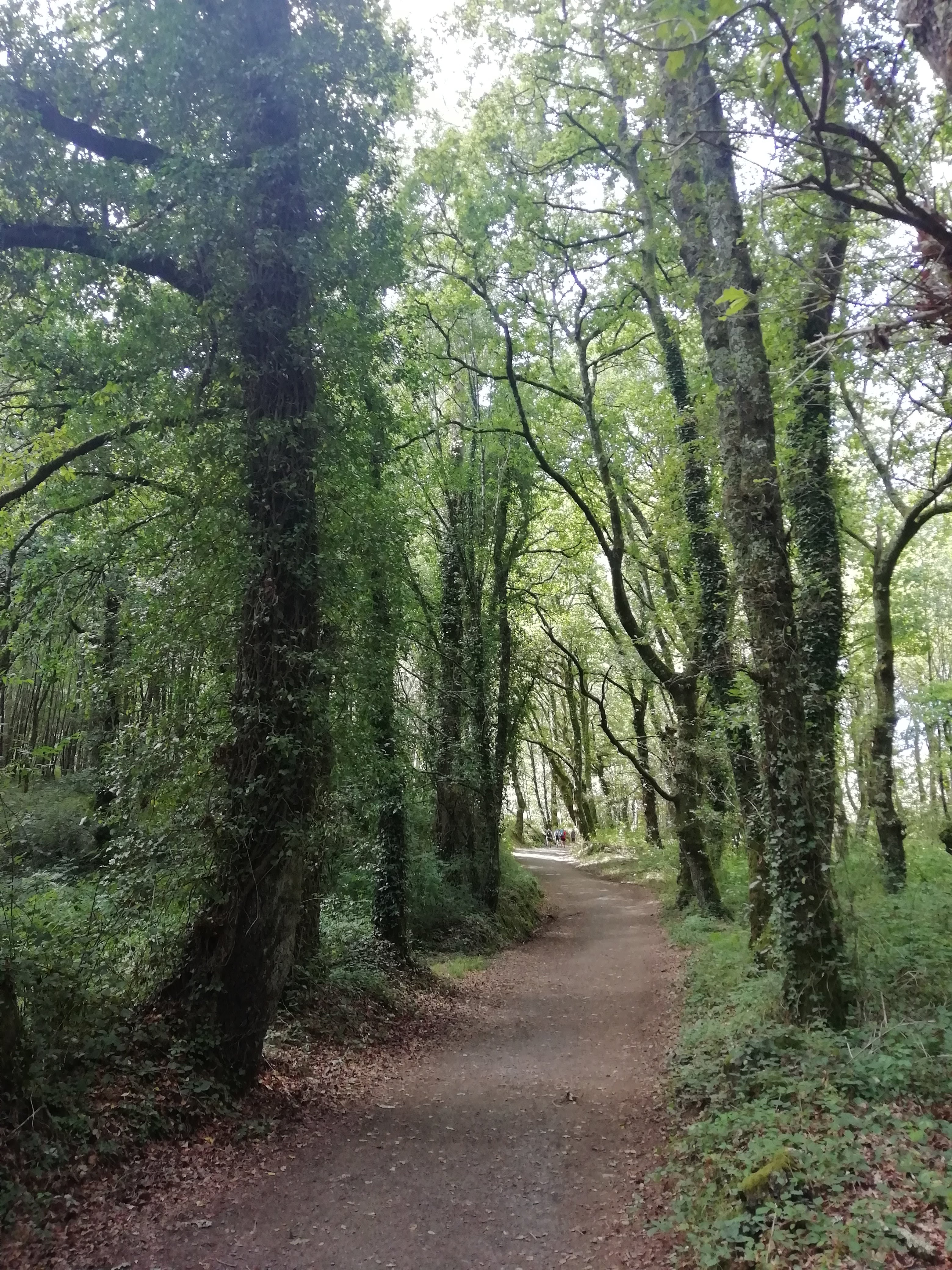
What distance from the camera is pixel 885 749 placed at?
11742 mm

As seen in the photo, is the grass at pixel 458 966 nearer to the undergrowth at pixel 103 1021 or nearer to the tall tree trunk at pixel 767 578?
the undergrowth at pixel 103 1021

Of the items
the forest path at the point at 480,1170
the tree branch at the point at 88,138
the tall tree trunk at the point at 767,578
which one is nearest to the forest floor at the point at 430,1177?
the forest path at the point at 480,1170

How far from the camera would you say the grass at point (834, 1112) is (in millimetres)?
3725

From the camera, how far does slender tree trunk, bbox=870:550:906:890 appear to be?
11320 mm

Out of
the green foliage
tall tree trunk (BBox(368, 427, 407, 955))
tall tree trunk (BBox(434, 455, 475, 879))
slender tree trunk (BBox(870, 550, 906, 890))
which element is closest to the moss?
the green foliage

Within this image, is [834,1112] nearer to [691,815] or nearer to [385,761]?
[385,761]

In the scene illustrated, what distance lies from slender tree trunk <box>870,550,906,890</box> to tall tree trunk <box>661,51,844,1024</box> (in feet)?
14.2

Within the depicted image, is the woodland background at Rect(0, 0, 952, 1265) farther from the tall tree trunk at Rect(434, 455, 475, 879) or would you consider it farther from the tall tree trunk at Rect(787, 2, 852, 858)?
the tall tree trunk at Rect(434, 455, 475, 879)

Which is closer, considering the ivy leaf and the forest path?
the ivy leaf

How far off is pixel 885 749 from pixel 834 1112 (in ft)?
26.5

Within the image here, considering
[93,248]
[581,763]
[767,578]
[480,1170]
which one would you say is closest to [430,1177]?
[480,1170]

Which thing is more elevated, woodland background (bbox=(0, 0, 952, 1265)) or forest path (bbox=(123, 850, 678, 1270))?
woodland background (bbox=(0, 0, 952, 1265))

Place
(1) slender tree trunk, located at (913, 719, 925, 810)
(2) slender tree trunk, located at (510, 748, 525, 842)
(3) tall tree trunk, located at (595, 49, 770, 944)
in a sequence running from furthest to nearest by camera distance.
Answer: (2) slender tree trunk, located at (510, 748, 525, 842)
(1) slender tree trunk, located at (913, 719, 925, 810)
(3) tall tree trunk, located at (595, 49, 770, 944)

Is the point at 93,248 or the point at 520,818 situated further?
the point at 520,818
